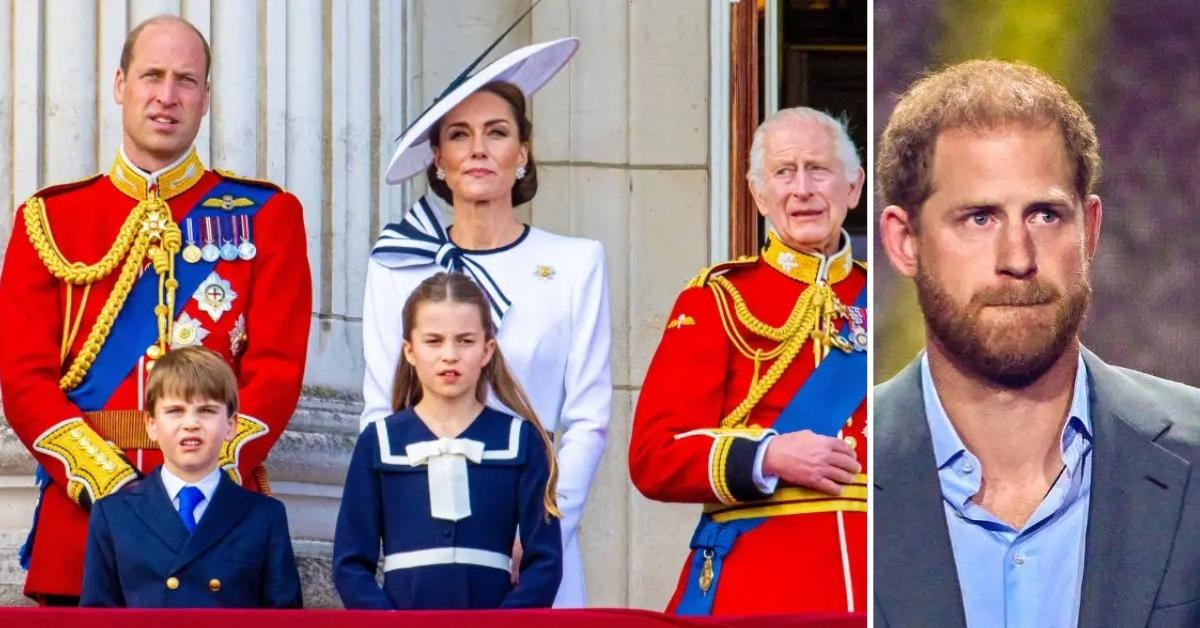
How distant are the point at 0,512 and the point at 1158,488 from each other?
3364 mm

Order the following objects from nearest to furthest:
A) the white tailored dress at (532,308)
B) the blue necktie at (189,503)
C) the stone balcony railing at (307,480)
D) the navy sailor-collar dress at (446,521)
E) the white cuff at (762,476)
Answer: the navy sailor-collar dress at (446,521) < the blue necktie at (189,503) < the white cuff at (762,476) < the white tailored dress at (532,308) < the stone balcony railing at (307,480)

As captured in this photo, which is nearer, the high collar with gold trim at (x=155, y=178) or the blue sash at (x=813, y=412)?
the blue sash at (x=813, y=412)

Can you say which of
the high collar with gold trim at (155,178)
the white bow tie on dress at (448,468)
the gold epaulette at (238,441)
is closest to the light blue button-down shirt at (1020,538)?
the white bow tie on dress at (448,468)

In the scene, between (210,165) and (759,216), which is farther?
(759,216)

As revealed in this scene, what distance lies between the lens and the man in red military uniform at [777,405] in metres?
5.28

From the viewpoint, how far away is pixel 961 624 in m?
3.76

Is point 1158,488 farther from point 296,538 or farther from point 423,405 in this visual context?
point 296,538

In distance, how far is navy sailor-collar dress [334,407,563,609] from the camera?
498cm

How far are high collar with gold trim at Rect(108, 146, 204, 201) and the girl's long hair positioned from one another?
30.2 inches

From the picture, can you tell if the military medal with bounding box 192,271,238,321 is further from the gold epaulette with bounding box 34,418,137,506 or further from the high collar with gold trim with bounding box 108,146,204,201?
the gold epaulette with bounding box 34,418,137,506

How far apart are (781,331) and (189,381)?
3.97 feet

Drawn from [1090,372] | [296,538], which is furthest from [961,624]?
[296,538]

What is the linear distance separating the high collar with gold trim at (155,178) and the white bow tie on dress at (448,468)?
103cm

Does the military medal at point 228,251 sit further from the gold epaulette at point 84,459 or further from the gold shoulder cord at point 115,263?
the gold epaulette at point 84,459
